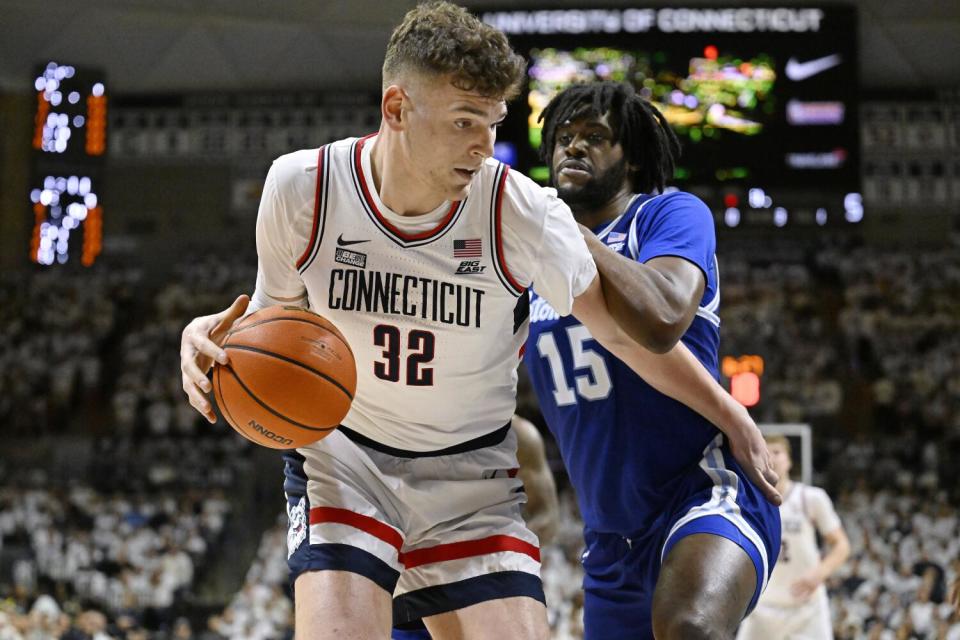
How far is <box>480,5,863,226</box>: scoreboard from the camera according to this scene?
1374cm

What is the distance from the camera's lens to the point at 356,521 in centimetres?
307

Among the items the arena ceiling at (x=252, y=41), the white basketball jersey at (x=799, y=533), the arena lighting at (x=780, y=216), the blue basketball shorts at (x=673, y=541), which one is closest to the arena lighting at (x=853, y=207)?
the arena lighting at (x=780, y=216)

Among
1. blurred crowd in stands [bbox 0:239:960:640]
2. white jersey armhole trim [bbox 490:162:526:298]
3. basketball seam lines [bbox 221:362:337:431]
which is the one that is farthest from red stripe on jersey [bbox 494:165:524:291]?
blurred crowd in stands [bbox 0:239:960:640]

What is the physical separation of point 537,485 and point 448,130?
320 cm

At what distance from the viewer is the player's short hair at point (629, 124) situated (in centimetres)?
397

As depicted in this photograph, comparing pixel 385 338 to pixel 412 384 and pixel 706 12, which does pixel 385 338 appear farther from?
pixel 706 12

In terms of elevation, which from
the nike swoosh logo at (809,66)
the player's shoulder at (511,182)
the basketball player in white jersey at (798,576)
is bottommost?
the basketball player in white jersey at (798,576)

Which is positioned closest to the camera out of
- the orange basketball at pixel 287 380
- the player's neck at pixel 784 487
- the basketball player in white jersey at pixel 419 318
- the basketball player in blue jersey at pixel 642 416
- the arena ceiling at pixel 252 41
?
the orange basketball at pixel 287 380

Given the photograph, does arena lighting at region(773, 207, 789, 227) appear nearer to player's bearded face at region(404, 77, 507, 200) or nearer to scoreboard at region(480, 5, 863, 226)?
scoreboard at region(480, 5, 863, 226)

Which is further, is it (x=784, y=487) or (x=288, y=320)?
(x=784, y=487)

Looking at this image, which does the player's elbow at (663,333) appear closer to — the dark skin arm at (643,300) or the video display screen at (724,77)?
the dark skin arm at (643,300)

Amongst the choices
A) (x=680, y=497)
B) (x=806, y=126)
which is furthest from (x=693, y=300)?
(x=806, y=126)

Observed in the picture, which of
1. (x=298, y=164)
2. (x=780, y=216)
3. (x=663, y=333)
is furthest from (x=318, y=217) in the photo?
(x=780, y=216)

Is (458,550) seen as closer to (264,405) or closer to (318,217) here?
(264,405)
